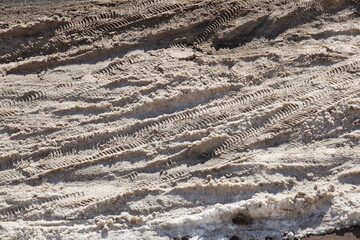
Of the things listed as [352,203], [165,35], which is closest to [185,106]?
[165,35]

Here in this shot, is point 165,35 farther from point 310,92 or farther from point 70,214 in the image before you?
point 70,214

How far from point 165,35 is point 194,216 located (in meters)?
1.64

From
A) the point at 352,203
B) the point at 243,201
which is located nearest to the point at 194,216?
the point at 243,201

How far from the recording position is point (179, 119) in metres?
4.25

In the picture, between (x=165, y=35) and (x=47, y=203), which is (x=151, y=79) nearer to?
(x=165, y=35)

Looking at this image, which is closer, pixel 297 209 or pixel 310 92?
pixel 297 209

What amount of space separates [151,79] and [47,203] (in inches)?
53.9

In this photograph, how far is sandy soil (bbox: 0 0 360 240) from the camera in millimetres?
3938

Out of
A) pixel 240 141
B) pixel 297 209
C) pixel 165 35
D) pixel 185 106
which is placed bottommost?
pixel 297 209

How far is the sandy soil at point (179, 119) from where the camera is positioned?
155 inches

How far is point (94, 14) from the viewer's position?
4.44m

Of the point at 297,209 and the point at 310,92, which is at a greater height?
the point at 310,92

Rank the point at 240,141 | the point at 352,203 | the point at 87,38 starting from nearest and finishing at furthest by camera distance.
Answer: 1. the point at 352,203
2. the point at 240,141
3. the point at 87,38

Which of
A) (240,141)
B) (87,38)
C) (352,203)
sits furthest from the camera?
(87,38)
